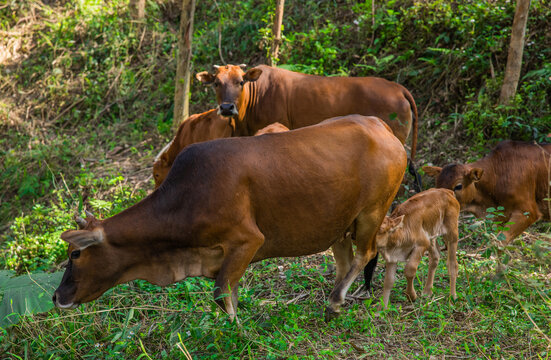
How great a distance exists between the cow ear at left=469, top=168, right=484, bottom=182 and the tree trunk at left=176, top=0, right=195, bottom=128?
5.36 metres

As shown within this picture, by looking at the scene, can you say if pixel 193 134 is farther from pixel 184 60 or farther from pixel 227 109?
pixel 184 60

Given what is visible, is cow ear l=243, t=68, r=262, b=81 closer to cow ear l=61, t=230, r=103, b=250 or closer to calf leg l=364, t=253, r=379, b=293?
calf leg l=364, t=253, r=379, b=293

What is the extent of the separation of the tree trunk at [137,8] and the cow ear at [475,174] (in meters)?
9.78

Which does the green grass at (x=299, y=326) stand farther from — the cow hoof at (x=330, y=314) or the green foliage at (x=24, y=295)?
the green foliage at (x=24, y=295)

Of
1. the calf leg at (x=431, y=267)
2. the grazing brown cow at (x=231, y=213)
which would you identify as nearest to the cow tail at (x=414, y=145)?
the calf leg at (x=431, y=267)

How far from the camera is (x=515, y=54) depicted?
28.7 ft

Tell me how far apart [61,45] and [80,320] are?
10309 mm

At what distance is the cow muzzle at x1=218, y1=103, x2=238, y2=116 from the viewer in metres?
8.26

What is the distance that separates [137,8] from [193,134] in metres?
6.35

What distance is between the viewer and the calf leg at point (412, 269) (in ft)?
18.0

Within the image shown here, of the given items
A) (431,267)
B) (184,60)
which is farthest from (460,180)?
(184,60)

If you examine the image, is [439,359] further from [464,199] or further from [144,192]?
[144,192]

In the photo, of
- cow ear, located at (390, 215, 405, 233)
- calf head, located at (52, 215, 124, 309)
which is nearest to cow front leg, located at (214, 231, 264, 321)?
calf head, located at (52, 215, 124, 309)

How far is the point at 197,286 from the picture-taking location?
5996 mm
